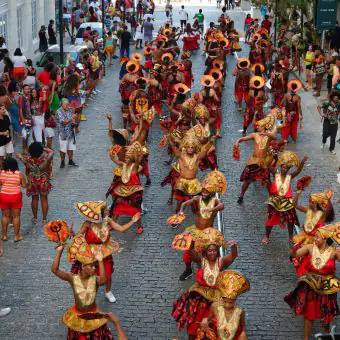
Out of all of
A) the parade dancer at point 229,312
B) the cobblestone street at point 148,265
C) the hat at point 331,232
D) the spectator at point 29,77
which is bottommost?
the cobblestone street at point 148,265

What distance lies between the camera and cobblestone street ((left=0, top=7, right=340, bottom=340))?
1098 centimetres

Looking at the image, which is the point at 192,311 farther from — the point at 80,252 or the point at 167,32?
the point at 167,32

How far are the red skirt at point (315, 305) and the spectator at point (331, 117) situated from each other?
9102mm

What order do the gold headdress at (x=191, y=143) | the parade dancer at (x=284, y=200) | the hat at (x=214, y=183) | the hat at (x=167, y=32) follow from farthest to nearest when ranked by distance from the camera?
the hat at (x=167, y=32)
the gold headdress at (x=191, y=143)
the parade dancer at (x=284, y=200)
the hat at (x=214, y=183)

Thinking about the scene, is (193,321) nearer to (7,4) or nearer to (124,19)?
(7,4)

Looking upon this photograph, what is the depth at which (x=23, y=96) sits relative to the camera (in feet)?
58.0

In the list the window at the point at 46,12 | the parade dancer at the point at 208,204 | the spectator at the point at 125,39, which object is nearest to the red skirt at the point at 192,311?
the parade dancer at the point at 208,204

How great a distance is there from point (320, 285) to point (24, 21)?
25.9 m

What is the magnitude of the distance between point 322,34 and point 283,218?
20.7 metres

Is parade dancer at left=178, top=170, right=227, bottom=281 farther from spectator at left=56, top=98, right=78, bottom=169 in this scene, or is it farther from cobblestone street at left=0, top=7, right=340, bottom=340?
spectator at left=56, top=98, right=78, bottom=169

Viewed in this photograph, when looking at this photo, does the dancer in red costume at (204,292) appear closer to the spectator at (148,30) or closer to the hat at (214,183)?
the hat at (214,183)

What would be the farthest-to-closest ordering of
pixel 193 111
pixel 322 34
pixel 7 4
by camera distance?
1. pixel 322 34
2. pixel 7 4
3. pixel 193 111

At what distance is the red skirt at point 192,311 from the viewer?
388 inches

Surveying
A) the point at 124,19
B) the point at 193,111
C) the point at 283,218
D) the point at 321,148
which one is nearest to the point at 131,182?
the point at 283,218
